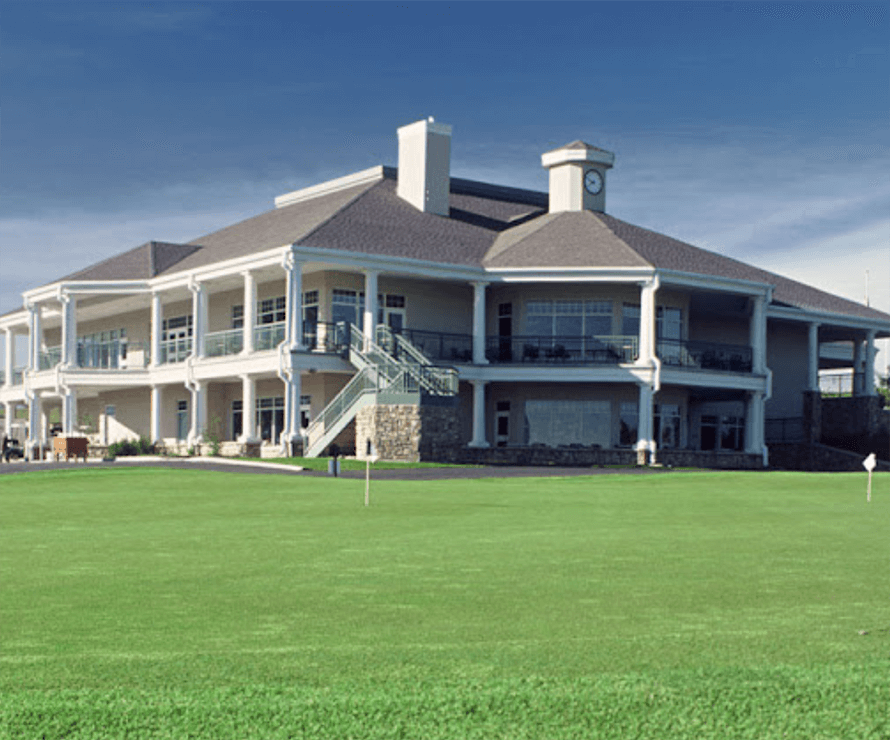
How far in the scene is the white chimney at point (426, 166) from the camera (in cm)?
4716

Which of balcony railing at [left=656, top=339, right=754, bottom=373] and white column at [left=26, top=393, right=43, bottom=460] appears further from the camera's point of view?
white column at [left=26, top=393, right=43, bottom=460]

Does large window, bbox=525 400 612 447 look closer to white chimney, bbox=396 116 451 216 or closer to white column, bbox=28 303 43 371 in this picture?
white chimney, bbox=396 116 451 216

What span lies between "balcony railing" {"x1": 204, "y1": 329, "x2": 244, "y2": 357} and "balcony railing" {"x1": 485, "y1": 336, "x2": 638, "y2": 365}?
8.61 metres

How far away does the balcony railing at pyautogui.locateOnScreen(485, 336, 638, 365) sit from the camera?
43.2m

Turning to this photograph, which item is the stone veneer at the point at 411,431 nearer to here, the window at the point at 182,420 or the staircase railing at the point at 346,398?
the staircase railing at the point at 346,398

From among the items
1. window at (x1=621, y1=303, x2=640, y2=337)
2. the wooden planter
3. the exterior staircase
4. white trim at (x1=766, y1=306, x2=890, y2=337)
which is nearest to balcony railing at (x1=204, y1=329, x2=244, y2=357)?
the exterior staircase

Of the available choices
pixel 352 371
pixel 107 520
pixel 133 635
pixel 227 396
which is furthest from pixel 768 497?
pixel 227 396

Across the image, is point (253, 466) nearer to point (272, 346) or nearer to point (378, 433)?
point (378, 433)

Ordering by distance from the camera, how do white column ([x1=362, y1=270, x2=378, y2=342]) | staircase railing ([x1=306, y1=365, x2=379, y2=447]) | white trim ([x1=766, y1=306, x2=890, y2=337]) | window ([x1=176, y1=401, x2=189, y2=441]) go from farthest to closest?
1. window ([x1=176, y1=401, x2=189, y2=441])
2. white trim ([x1=766, y1=306, x2=890, y2=337])
3. white column ([x1=362, y1=270, x2=378, y2=342])
4. staircase railing ([x1=306, y1=365, x2=379, y2=447])

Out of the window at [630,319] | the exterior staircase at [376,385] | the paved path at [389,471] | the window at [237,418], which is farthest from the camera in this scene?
the window at [237,418]

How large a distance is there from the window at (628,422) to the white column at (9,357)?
2899 centimetres

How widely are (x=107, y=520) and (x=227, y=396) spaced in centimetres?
3100

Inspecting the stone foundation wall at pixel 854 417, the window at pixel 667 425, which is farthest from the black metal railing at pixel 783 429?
the window at pixel 667 425

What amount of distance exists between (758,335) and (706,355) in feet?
6.43
